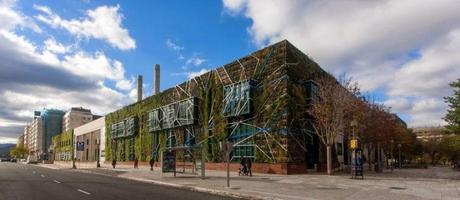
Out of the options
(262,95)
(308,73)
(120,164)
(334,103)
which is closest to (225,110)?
(262,95)

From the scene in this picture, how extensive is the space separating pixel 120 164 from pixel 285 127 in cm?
4431

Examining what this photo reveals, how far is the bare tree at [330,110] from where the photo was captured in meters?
36.6

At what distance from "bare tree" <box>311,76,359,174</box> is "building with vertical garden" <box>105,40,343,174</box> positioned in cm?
199

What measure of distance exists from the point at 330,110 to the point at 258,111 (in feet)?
22.6

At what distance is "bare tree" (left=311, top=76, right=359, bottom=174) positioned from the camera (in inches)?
1441

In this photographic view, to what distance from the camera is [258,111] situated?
4166 centimetres

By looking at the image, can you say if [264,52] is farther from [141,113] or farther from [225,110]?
[141,113]

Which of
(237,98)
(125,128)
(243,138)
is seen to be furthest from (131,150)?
(243,138)

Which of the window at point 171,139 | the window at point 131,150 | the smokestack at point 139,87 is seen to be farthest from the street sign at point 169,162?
the smokestack at point 139,87

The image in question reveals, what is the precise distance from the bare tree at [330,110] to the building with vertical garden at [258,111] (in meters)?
1.99

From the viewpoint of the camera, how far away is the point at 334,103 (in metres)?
37.1

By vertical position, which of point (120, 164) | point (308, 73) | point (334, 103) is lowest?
point (120, 164)

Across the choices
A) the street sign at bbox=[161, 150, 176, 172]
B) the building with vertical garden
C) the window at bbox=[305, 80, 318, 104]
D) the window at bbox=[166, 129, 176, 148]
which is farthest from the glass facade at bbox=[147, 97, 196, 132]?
the street sign at bbox=[161, 150, 176, 172]

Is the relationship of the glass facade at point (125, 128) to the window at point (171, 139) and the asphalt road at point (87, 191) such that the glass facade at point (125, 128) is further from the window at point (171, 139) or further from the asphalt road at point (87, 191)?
the asphalt road at point (87, 191)
